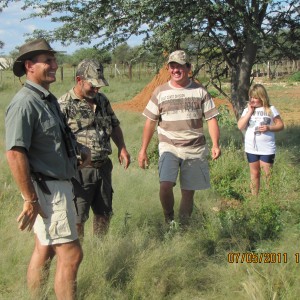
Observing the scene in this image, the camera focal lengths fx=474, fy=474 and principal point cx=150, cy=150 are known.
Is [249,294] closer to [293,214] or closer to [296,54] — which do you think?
[293,214]

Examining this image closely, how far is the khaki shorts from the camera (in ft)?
10.1

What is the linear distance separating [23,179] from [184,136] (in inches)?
93.8

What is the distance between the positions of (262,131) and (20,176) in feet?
12.5

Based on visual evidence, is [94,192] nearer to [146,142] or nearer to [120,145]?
[120,145]

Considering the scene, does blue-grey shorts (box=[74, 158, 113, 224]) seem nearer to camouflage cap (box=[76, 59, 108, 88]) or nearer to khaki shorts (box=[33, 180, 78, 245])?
camouflage cap (box=[76, 59, 108, 88])

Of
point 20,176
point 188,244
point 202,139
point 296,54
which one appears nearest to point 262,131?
point 202,139

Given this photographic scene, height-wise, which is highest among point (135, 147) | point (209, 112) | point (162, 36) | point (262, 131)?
point (162, 36)

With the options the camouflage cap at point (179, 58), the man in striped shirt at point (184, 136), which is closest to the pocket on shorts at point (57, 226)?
the man in striped shirt at point (184, 136)

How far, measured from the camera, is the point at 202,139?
504cm

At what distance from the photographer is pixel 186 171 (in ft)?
16.5

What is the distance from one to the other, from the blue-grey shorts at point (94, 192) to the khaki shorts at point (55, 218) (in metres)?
1.03

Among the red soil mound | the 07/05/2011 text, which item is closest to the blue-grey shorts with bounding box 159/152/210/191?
the 07/05/2011 text

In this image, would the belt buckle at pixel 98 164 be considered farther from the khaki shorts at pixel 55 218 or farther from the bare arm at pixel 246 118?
the bare arm at pixel 246 118

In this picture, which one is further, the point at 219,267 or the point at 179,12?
the point at 179,12
